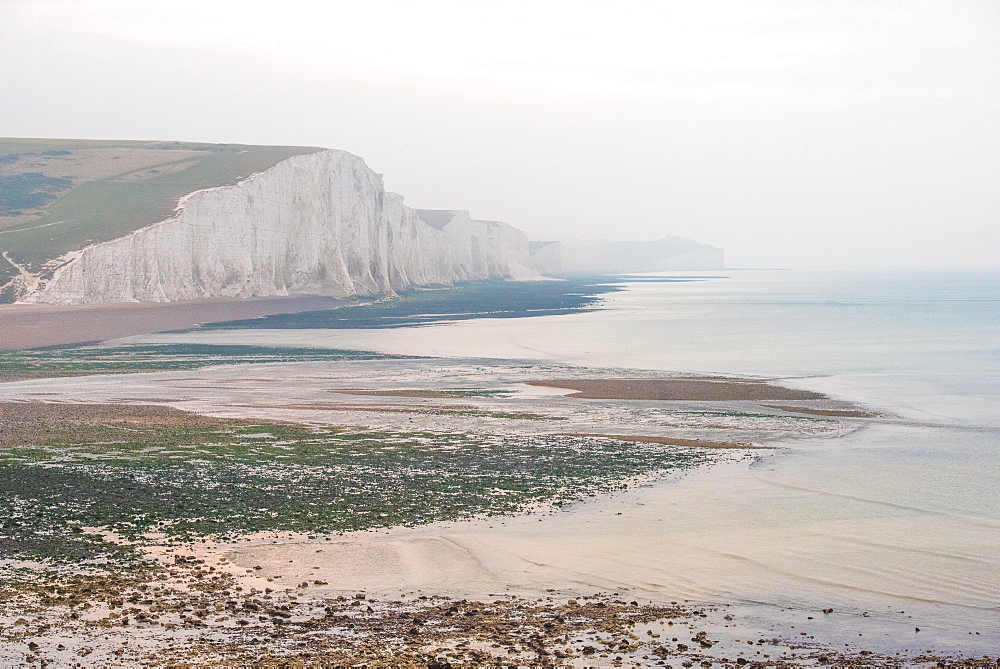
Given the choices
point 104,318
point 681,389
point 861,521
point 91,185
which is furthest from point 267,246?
point 861,521

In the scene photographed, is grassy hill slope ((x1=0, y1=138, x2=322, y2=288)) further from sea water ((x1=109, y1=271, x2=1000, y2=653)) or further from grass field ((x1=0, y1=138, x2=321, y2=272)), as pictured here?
sea water ((x1=109, y1=271, x2=1000, y2=653))

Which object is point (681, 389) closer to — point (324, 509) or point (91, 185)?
point (324, 509)

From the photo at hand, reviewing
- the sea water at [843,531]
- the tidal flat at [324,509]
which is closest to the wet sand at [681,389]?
the tidal flat at [324,509]

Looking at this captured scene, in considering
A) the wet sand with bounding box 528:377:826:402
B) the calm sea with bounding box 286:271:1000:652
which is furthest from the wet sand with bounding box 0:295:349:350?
the wet sand with bounding box 528:377:826:402

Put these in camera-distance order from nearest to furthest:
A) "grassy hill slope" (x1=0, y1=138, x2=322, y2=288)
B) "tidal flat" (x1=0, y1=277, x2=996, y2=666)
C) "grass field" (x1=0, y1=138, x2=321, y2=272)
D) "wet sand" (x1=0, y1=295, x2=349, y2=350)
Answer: "tidal flat" (x1=0, y1=277, x2=996, y2=666) → "wet sand" (x1=0, y1=295, x2=349, y2=350) → "grassy hill slope" (x1=0, y1=138, x2=322, y2=288) → "grass field" (x1=0, y1=138, x2=321, y2=272)

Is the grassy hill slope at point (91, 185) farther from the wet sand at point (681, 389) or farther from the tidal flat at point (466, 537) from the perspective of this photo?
the wet sand at point (681, 389)

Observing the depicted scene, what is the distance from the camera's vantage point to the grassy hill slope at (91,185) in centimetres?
6894

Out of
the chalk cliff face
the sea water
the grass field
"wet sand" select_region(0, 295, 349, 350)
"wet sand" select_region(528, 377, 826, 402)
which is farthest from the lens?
the grass field

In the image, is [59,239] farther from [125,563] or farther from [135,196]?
[125,563]

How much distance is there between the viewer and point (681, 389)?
34.4 meters

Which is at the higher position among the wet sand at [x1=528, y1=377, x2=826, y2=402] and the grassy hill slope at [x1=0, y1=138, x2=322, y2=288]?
the grassy hill slope at [x1=0, y1=138, x2=322, y2=288]

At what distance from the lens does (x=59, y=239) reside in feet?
225

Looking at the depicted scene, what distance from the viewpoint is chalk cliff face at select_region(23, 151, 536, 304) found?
6600cm

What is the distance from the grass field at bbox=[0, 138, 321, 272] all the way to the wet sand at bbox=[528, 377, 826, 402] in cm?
4247
